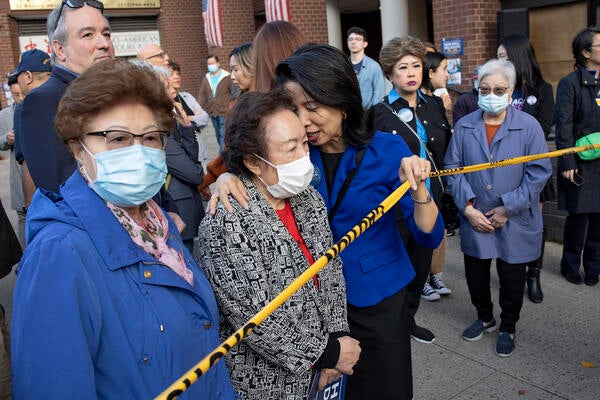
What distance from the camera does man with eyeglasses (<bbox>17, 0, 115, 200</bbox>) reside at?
2400 millimetres

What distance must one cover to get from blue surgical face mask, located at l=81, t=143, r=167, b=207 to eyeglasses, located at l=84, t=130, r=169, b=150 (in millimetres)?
21

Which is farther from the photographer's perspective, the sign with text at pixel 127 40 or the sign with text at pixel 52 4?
the sign with text at pixel 127 40

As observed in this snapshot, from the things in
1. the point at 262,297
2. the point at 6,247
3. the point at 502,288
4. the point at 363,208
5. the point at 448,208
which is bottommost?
the point at 502,288

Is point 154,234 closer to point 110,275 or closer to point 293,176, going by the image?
point 110,275

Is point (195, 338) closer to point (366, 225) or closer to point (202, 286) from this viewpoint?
point (202, 286)

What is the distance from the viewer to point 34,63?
16.4ft

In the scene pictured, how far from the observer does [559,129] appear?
4.91 metres

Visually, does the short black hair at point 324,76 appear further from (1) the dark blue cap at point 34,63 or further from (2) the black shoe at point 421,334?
(1) the dark blue cap at point 34,63

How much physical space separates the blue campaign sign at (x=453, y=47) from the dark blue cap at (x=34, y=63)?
5.32 metres

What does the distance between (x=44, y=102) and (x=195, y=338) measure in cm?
138

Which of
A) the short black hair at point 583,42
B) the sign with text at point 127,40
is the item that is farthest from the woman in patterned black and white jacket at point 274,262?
the sign with text at point 127,40

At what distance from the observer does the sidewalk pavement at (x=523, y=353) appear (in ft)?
11.5

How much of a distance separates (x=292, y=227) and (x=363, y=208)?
0.42 meters

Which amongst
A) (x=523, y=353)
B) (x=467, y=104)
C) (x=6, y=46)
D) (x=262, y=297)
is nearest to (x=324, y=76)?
(x=262, y=297)
